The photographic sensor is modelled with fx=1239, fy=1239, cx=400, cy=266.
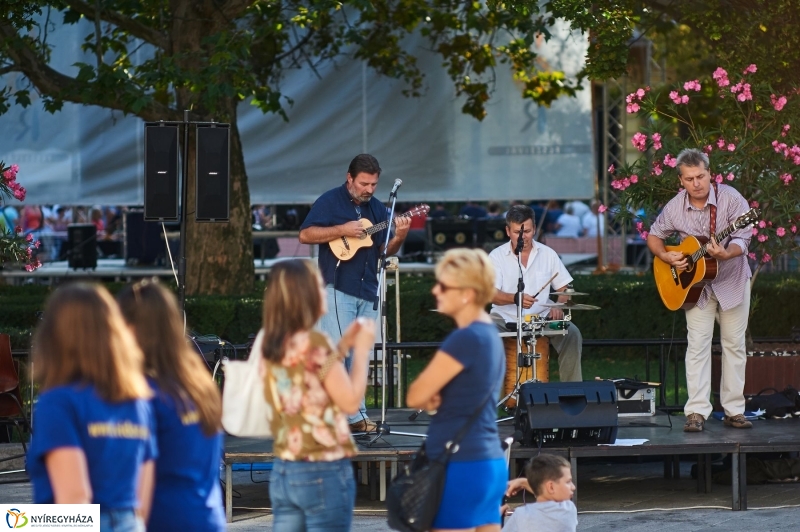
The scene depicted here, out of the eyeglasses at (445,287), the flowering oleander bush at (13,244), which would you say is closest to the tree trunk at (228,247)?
the flowering oleander bush at (13,244)

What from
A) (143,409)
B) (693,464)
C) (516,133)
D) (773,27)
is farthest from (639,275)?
(143,409)

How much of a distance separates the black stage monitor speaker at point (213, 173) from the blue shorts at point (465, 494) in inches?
174

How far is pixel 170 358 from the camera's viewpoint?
13.3ft

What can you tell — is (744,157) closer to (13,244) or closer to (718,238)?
(718,238)

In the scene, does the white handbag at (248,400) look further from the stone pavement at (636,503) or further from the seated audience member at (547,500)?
the stone pavement at (636,503)

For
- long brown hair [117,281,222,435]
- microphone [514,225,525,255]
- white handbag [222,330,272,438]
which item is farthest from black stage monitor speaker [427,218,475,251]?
long brown hair [117,281,222,435]

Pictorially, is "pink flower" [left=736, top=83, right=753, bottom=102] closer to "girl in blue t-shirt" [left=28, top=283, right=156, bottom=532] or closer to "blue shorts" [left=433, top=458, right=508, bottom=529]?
"blue shorts" [left=433, top=458, right=508, bottom=529]

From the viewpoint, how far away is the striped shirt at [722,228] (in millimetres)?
7973

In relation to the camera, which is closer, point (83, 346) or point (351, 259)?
point (83, 346)

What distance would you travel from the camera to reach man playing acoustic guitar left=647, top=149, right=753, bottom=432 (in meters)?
7.93

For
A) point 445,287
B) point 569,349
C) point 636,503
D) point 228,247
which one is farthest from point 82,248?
point 445,287

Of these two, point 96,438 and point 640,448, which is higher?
point 96,438

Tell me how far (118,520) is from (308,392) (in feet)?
2.99

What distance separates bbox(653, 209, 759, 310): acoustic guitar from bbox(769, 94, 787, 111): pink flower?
6.75ft
